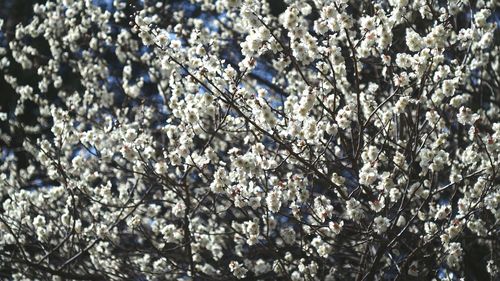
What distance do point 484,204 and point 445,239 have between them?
0.39m

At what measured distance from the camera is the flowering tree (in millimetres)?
3695

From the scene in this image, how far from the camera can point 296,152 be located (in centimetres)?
397

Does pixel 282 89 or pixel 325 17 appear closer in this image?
pixel 325 17

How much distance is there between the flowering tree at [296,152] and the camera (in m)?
3.70

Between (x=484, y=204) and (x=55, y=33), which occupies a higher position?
(x=55, y=33)

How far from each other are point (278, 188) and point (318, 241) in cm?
95

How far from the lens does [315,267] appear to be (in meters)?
4.31

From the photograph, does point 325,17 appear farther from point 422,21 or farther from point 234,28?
point 234,28


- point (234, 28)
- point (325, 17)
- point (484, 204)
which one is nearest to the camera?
point (325, 17)

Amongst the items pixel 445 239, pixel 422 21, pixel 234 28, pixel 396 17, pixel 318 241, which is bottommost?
pixel 445 239

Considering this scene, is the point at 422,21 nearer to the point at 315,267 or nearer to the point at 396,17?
the point at 396,17

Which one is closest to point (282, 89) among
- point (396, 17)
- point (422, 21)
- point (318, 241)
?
point (422, 21)

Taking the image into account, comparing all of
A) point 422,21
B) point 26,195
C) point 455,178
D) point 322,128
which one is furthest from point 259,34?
point 26,195

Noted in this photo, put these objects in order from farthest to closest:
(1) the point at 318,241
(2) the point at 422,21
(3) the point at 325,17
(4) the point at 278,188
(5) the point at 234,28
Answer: (5) the point at 234,28, (2) the point at 422,21, (1) the point at 318,241, (4) the point at 278,188, (3) the point at 325,17
